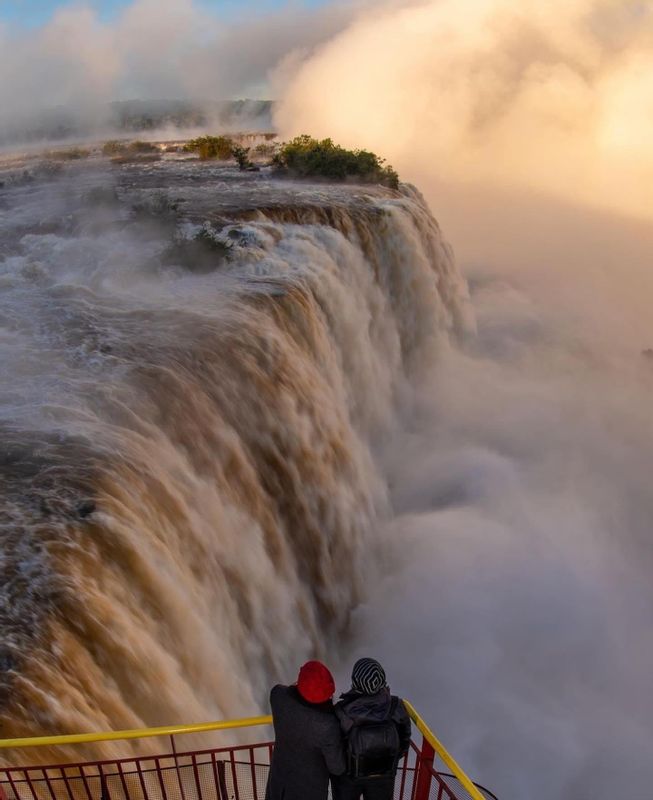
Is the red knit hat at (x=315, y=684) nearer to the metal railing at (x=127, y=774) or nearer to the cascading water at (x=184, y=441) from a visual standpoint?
the metal railing at (x=127, y=774)

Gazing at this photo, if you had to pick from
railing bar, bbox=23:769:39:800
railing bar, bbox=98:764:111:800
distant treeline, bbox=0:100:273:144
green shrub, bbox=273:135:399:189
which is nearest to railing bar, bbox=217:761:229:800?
railing bar, bbox=98:764:111:800

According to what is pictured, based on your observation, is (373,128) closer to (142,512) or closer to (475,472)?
(475,472)

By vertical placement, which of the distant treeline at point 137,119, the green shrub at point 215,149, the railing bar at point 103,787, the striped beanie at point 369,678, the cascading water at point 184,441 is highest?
the distant treeline at point 137,119

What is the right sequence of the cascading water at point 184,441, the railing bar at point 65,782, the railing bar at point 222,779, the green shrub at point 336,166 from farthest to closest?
1. the green shrub at point 336,166
2. the cascading water at point 184,441
3. the railing bar at point 222,779
4. the railing bar at point 65,782

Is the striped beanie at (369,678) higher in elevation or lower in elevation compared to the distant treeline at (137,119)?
lower

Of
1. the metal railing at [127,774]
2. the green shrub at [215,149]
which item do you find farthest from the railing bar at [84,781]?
the green shrub at [215,149]

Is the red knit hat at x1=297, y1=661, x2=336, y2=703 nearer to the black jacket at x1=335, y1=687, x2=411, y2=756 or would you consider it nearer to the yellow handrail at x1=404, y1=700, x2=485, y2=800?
the black jacket at x1=335, y1=687, x2=411, y2=756
